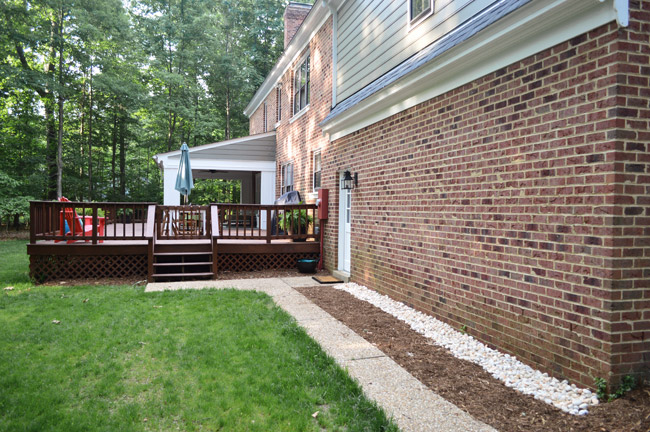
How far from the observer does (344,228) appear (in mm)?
8609

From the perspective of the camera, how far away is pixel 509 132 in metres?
3.83

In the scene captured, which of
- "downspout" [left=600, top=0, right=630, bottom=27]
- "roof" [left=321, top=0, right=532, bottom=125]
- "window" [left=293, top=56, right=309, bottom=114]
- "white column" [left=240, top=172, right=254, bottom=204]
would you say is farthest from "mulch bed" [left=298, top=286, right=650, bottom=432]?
"white column" [left=240, top=172, right=254, bottom=204]

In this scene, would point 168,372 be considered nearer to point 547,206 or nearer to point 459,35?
point 547,206

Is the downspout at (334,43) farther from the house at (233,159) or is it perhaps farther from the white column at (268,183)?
the white column at (268,183)

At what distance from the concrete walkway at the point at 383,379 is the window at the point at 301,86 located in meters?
7.67

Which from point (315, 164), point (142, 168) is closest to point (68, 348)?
point (315, 164)

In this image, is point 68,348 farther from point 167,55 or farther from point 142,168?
point 142,168

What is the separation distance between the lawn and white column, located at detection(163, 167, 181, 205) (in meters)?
7.87

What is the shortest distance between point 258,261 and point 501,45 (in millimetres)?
6932

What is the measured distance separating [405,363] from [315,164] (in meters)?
7.89

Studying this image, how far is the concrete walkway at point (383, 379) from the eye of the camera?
2.63 metres

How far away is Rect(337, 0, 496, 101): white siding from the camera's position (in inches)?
206

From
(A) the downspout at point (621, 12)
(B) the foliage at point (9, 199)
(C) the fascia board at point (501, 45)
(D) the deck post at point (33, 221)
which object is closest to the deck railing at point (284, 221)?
(D) the deck post at point (33, 221)

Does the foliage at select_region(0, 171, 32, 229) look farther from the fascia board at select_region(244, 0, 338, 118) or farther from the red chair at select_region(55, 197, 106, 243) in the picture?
the fascia board at select_region(244, 0, 338, 118)
